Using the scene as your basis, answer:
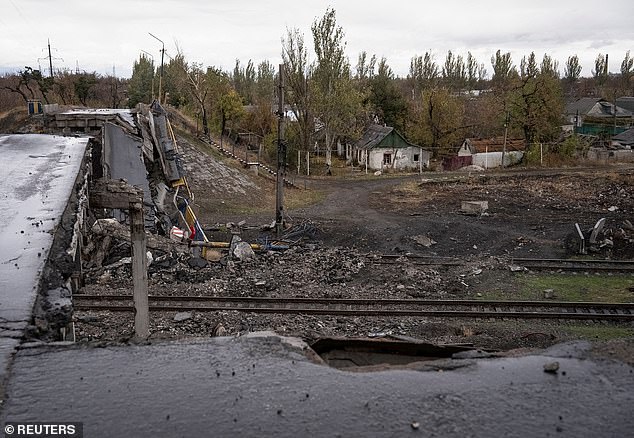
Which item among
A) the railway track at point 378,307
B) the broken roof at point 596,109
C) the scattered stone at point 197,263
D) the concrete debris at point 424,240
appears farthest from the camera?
the broken roof at point 596,109

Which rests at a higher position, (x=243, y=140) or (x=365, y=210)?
Answer: (x=243, y=140)

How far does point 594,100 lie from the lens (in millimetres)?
61875

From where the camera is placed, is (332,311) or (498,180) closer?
(332,311)

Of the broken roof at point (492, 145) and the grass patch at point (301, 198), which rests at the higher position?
the broken roof at point (492, 145)

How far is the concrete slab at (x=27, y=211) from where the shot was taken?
467 cm

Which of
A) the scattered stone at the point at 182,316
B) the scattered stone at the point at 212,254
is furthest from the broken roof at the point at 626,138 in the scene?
the scattered stone at the point at 182,316

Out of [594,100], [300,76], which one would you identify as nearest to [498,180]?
[300,76]

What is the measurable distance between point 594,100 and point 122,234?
203ft

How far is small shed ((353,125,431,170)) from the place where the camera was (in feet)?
131

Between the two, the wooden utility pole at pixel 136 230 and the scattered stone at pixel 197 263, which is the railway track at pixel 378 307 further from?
the wooden utility pole at pixel 136 230

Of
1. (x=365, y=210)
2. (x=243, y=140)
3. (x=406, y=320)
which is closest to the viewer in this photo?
(x=406, y=320)

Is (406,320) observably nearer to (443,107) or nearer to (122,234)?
(122,234)

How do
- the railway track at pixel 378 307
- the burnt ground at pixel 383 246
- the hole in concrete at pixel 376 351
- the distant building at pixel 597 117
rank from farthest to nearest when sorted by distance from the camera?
the distant building at pixel 597 117
the railway track at pixel 378 307
the burnt ground at pixel 383 246
the hole in concrete at pixel 376 351

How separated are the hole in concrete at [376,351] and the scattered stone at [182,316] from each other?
6.49 m
